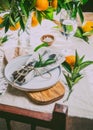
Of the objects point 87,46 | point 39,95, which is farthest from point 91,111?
point 87,46

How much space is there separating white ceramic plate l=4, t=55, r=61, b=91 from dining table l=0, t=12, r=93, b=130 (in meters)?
0.03

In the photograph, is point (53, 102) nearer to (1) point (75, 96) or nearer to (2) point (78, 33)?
(1) point (75, 96)

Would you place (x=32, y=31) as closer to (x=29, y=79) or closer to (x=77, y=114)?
(x=29, y=79)

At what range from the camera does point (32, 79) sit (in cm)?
115

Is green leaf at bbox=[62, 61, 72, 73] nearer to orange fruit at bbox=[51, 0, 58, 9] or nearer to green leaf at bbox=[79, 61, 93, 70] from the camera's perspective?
green leaf at bbox=[79, 61, 93, 70]

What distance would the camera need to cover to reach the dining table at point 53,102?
806 millimetres

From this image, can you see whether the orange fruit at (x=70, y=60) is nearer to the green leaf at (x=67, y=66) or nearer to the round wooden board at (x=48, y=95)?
the green leaf at (x=67, y=66)

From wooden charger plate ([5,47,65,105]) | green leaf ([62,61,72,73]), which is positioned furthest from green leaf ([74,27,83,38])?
wooden charger plate ([5,47,65,105])

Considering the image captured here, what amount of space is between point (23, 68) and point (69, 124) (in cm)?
81

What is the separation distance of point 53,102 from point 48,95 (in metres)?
0.03

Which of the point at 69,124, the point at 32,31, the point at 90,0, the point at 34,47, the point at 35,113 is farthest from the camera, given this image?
the point at 90,0

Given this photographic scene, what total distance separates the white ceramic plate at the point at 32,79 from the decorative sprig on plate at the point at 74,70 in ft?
0.15

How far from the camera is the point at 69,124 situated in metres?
1.82

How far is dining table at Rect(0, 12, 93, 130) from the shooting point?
81 cm
